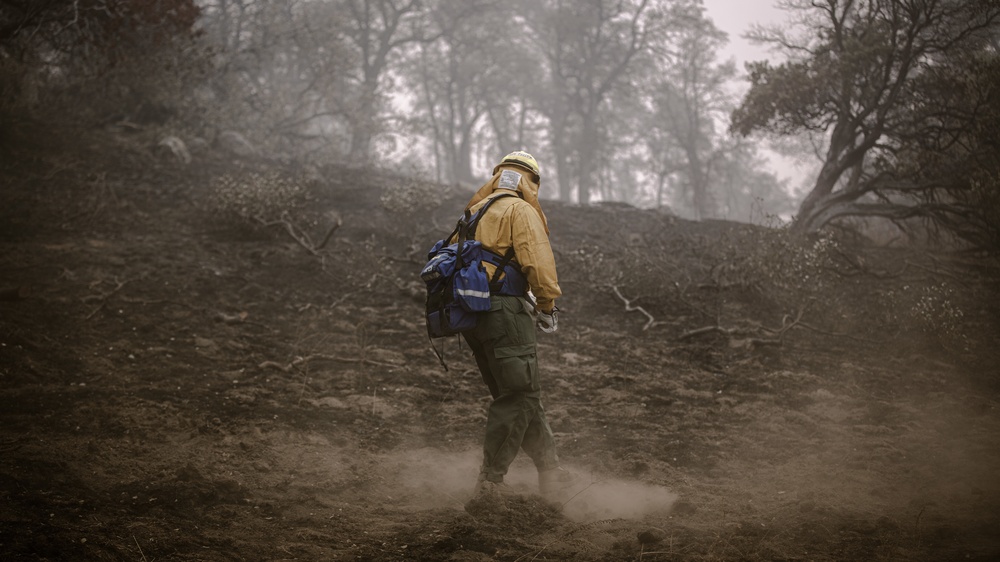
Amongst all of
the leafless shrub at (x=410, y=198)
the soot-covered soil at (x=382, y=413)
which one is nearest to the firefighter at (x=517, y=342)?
the soot-covered soil at (x=382, y=413)

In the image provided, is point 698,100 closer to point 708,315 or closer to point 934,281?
point 934,281

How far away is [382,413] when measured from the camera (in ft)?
16.6

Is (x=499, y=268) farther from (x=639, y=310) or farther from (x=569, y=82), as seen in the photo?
(x=569, y=82)

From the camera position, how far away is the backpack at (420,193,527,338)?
11.5 feet

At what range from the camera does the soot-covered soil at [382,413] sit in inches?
115

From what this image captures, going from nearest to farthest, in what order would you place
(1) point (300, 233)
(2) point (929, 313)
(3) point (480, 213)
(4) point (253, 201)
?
1. (3) point (480, 213)
2. (2) point (929, 313)
3. (4) point (253, 201)
4. (1) point (300, 233)

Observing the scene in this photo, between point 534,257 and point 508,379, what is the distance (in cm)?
69

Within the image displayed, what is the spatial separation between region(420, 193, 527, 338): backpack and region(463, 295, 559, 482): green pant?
0.09 m

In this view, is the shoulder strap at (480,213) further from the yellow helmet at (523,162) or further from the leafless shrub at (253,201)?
the leafless shrub at (253,201)

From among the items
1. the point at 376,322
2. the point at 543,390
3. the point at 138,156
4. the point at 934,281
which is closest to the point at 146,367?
the point at 376,322

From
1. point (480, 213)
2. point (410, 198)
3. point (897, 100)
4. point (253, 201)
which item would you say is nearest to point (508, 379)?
point (480, 213)

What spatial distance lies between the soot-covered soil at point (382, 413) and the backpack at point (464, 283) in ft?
3.23

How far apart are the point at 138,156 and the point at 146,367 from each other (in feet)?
23.7

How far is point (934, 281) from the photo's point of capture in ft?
29.3
